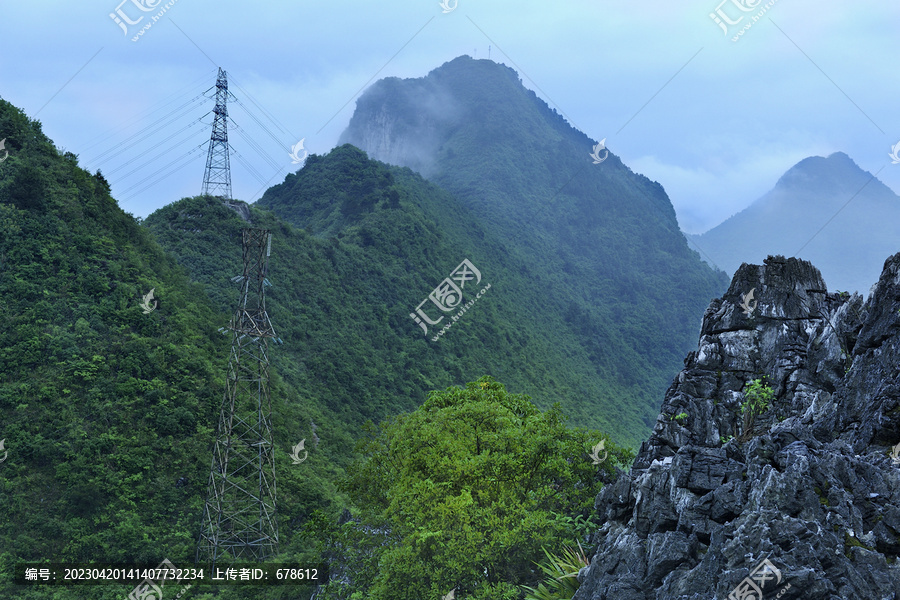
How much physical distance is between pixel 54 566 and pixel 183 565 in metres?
3.97

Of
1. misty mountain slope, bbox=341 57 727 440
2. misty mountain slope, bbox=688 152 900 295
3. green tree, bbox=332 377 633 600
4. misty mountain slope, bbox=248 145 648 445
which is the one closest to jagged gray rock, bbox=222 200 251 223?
misty mountain slope, bbox=248 145 648 445

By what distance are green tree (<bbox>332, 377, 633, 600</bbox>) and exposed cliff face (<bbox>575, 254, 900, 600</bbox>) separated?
203 cm

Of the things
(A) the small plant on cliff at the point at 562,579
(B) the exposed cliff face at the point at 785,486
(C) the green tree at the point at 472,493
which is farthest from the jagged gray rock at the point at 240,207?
(A) the small plant on cliff at the point at 562,579

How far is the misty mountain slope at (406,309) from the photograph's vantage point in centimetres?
4581

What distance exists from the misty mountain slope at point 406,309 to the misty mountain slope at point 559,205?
4.29 m

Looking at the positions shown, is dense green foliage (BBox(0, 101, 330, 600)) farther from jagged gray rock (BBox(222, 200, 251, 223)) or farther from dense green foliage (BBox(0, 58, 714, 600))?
jagged gray rock (BBox(222, 200, 251, 223))

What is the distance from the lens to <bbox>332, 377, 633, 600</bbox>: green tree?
15555 millimetres

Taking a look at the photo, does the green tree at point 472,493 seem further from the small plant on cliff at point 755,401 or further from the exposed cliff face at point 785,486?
the small plant on cliff at point 755,401

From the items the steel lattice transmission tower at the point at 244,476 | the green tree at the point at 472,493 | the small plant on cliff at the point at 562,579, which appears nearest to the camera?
the small plant on cliff at the point at 562,579

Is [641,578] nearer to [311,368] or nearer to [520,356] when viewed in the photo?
[311,368]

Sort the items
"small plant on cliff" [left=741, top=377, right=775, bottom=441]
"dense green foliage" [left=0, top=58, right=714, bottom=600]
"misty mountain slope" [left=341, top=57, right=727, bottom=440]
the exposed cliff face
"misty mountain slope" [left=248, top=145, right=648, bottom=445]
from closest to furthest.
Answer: the exposed cliff face → "small plant on cliff" [left=741, top=377, right=775, bottom=441] → "dense green foliage" [left=0, top=58, right=714, bottom=600] → "misty mountain slope" [left=248, top=145, right=648, bottom=445] → "misty mountain slope" [left=341, top=57, right=727, bottom=440]

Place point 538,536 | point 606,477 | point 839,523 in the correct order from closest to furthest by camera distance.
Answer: point 839,523
point 538,536
point 606,477

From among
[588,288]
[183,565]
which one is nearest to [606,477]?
[183,565]

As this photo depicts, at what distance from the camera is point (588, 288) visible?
310 feet
